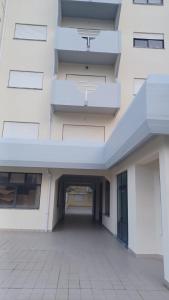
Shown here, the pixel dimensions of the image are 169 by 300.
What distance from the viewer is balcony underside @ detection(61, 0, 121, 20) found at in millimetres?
12594

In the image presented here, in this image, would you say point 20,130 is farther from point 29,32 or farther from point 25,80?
point 29,32

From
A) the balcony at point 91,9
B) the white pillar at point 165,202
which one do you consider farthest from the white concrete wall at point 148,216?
the balcony at point 91,9

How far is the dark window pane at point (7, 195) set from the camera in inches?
436

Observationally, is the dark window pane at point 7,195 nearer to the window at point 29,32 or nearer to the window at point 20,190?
the window at point 20,190

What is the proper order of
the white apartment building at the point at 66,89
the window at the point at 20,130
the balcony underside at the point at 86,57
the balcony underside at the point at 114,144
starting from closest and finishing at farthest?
the balcony underside at the point at 114,144 → the white apartment building at the point at 66,89 → the window at the point at 20,130 → the balcony underside at the point at 86,57

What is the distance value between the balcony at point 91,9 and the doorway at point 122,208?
950 cm

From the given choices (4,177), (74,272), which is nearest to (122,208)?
(74,272)

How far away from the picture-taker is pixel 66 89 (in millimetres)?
11578

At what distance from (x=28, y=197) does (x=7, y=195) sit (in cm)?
103

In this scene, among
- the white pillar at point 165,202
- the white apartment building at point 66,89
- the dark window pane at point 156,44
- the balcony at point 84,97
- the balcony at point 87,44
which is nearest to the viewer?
the white pillar at point 165,202

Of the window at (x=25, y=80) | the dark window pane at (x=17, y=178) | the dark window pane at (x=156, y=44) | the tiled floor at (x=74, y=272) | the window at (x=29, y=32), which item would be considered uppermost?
the window at (x=29, y=32)

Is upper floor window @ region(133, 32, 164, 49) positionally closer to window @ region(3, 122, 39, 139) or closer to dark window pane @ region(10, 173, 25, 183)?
window @ region(3, 122, 39, 139)

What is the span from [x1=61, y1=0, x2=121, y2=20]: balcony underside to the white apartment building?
6 cm

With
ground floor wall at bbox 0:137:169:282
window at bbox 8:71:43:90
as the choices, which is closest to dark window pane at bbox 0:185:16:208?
ground floor wall at bbox 0:137:169:282
